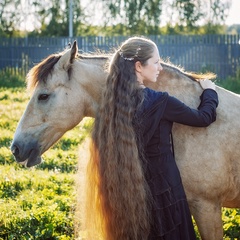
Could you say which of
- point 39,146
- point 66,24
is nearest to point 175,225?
point 39,146

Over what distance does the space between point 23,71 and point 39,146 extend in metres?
16.6

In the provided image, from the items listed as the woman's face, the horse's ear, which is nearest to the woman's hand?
the woman's face

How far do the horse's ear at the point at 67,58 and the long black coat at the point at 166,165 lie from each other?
669 mm

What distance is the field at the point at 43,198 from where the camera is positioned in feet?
16.1

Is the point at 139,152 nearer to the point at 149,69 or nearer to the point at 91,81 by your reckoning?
the point at 149,69

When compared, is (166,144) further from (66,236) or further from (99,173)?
(66,236)

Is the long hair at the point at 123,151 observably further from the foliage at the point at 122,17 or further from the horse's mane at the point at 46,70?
the foliage at the point at 122,17

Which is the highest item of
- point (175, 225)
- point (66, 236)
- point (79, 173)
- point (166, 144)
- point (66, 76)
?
point (66, 76)

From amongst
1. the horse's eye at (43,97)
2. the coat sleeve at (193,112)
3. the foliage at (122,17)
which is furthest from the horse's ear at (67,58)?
the foliage at (122,17)

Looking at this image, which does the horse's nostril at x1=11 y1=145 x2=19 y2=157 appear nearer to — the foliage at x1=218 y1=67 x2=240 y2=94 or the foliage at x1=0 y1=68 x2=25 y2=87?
the foliage at x1=218 y1=67 x2=240 y2=94

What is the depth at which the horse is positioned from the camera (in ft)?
12.2

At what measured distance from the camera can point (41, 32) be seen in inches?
1258

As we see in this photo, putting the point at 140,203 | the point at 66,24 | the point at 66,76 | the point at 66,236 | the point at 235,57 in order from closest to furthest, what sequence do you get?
the point at 140,203 → the point at 66,76 → the point at 66,236 → the point at 235,57 → the point at 66,24

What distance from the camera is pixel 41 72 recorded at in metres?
3.79
